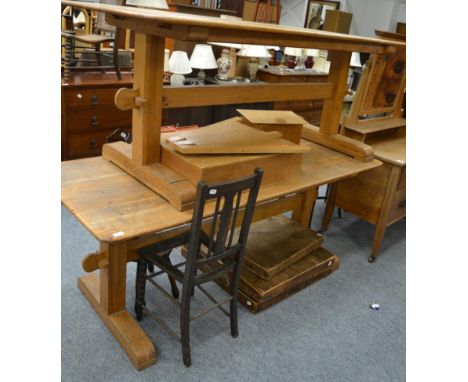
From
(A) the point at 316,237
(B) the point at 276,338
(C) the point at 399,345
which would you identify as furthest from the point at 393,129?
(B) the point at 276,338

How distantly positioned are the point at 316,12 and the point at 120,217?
18.9 feet

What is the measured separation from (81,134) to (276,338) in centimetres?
240

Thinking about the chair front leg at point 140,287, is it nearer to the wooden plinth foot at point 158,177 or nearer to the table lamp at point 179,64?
the wooden plinth foot at point 158,177

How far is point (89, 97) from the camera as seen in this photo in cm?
358

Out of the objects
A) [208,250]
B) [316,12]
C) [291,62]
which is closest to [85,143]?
[208,250]

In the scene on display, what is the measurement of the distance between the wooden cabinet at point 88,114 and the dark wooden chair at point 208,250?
1912mm

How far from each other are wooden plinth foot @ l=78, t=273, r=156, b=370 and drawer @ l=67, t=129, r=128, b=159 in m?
1.72

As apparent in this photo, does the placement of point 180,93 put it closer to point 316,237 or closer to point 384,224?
point 316,237

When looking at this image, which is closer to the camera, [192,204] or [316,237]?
[192,204]

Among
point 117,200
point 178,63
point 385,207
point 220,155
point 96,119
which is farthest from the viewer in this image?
point 178,63

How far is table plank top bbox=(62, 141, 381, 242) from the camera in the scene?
5.30 feet

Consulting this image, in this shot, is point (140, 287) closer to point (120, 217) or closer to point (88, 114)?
point (120, 217)

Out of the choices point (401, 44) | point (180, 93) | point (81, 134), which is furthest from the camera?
point (81, 134)

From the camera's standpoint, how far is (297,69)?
5.72 metres
